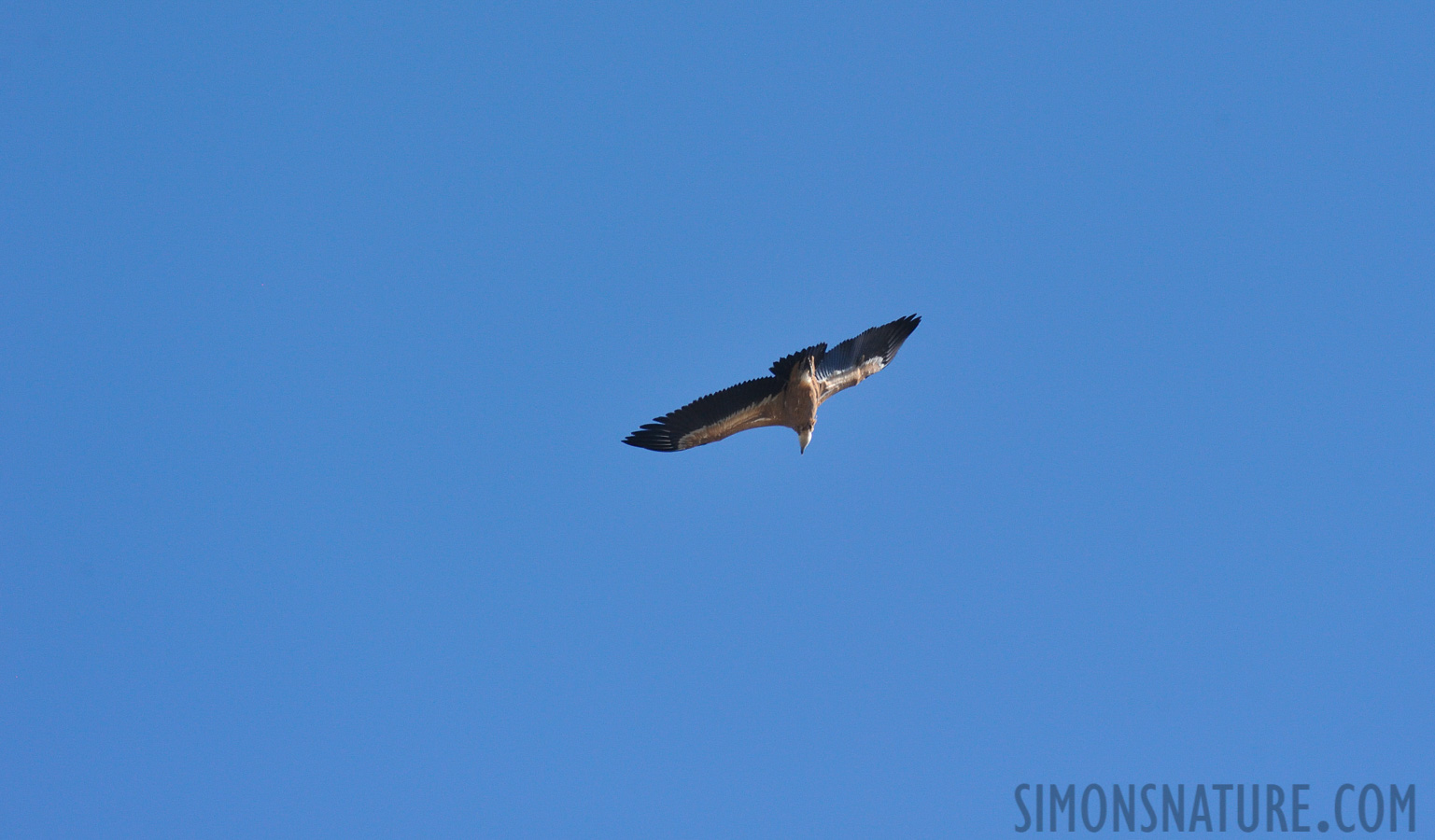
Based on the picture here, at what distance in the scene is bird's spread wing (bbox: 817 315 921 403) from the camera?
816 inches

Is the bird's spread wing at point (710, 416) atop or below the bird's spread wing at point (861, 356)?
below

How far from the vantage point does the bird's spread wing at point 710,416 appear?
20.1m

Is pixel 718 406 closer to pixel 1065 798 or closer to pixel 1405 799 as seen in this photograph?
pixel 1065 798

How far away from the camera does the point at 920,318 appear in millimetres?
21109


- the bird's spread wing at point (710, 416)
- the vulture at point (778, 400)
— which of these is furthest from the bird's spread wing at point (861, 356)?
the bird's spread wing at point (710, 416)

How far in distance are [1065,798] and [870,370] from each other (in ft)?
30.1

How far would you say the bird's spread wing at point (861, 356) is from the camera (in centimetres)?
2073

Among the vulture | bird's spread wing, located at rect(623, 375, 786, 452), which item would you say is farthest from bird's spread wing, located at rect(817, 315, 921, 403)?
bird's spread wing, located at rect(623, 375, 786, 452)

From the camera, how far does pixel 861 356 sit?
21109 mm

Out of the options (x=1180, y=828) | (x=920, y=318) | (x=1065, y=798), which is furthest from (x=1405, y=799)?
(x=920, y=318)

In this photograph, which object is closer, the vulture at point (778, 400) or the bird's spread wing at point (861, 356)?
the vulture at point (778, 400)

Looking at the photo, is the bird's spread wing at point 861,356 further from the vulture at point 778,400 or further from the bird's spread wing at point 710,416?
the bird's spread wing at point 710,416

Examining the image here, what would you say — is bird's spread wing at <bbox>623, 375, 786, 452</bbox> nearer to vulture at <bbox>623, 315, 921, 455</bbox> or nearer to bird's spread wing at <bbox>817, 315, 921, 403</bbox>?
vulture at <bbox>623, 315, 921, 455</bbox>

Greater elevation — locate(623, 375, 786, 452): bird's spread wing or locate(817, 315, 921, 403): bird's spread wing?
locate(817, 315, 921, 403): bird's spread wing
